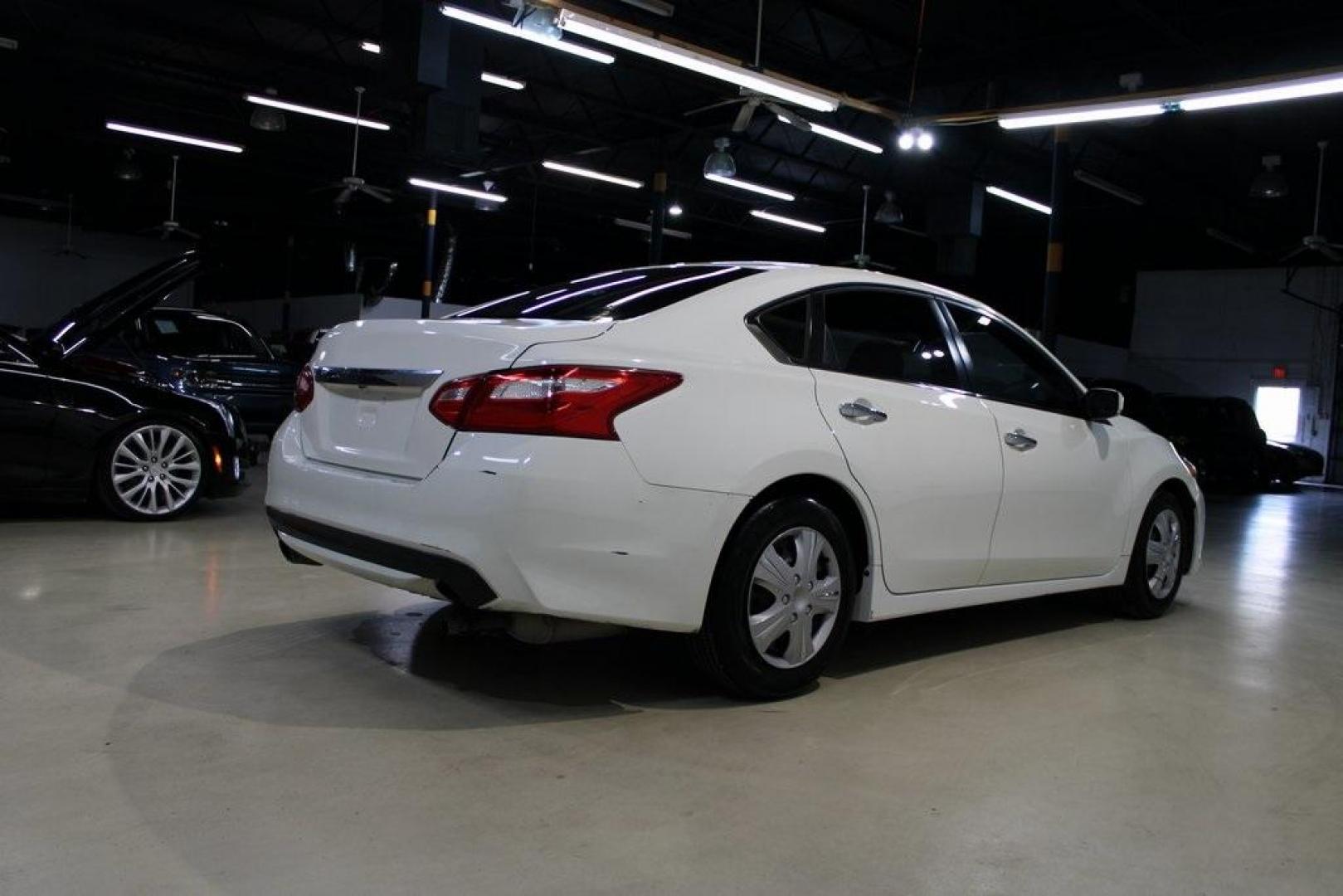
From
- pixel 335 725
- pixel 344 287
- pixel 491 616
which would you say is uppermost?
pixel 344 287

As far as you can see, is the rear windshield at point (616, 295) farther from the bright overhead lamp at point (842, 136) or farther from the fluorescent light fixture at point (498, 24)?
the bright overhead lamp at point (842, 136)

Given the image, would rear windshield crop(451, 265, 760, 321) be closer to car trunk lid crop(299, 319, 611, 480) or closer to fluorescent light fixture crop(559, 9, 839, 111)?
car trunk lid crop(299, 319, 611, 480)

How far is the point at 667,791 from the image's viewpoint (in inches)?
93.4

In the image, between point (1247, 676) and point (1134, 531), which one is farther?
point (1134, 531)

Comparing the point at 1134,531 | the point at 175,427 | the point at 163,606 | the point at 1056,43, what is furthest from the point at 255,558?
the point at 1056,43

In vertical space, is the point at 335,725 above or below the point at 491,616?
below

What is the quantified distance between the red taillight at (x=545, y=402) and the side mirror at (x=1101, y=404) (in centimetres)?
229

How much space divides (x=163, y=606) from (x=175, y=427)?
8.02 feet

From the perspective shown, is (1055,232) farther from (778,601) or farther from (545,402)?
(545,402)

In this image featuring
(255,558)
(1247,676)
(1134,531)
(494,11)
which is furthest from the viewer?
(494,11)

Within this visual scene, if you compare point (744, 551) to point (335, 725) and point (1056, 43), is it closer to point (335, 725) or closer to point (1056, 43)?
point (335, 725)

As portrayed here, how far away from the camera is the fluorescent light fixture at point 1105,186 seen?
15.8 metres

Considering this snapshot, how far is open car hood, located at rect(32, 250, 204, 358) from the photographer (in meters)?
5.82

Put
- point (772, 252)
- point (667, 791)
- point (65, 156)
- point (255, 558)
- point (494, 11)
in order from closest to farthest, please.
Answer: point (667, 791), point (255, 558), point (494, 11), point (65, 156), point (772, 252)
